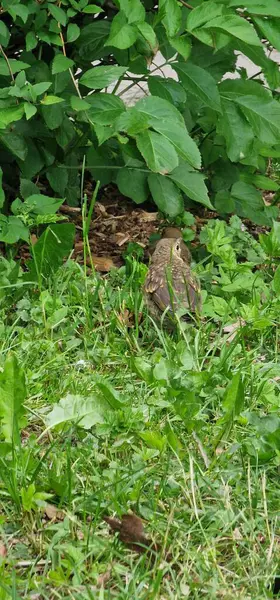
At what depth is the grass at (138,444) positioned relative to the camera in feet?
10.4

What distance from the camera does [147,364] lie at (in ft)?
14.0

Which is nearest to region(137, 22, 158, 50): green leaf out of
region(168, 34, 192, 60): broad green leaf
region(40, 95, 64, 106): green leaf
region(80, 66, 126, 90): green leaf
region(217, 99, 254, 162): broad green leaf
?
region(168, 34, 192, 60): broad green leaf

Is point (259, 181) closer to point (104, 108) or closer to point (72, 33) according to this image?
point (104, 108)

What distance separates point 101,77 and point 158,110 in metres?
0.31

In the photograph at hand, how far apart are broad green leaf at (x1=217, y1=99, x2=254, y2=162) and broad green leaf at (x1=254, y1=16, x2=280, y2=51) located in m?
0.45

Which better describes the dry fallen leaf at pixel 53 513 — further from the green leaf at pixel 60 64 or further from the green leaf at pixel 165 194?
the green leaf at pixel 165 194

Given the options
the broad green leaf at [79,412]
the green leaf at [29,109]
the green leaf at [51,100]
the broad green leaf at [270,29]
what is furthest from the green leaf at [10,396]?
the broad green leaf at [270,29]

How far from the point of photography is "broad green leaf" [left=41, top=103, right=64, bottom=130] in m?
4.99

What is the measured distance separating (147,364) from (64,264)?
116cm

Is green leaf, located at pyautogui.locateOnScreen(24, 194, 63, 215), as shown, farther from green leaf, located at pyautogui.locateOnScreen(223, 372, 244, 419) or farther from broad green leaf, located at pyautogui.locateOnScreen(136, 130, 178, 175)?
green leaf, located at pyautogui.locateOnScreen(223, 372, 244, 419)

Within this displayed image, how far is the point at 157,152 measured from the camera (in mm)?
4602

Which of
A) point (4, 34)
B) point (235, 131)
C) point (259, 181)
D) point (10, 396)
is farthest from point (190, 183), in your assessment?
point (10, 396)

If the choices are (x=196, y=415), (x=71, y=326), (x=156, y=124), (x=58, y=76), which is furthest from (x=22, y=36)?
(x=196, y=415)

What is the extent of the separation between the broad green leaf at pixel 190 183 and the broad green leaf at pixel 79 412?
1.71 meters
